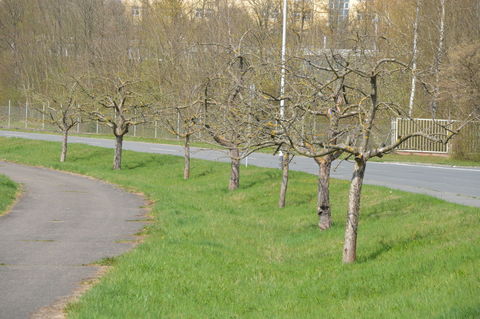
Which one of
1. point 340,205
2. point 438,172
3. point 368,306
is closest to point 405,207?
point 340,205

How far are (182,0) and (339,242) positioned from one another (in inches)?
1798

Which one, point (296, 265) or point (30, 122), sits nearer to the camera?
point (296, 265)

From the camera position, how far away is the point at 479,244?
1074cm

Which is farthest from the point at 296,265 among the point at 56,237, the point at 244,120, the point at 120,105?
the point at 120,105

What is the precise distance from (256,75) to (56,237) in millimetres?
5374

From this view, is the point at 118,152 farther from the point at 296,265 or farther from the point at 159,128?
the point at 296,265

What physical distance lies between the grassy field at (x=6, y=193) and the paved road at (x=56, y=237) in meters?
0.29

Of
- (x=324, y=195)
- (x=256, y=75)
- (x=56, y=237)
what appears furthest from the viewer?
(x=256, y=75)

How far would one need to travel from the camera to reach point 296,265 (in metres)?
13.2

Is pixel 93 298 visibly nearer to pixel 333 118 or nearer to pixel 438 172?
pixel 333 118

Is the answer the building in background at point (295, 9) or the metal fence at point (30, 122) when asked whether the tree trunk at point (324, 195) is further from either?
the metal fence at point (30, 122)

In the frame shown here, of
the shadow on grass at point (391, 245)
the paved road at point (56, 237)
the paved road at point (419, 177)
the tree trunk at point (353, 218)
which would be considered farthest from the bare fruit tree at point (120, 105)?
the tree trunk at point (353, 218)

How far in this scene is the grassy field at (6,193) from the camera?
19797 mm

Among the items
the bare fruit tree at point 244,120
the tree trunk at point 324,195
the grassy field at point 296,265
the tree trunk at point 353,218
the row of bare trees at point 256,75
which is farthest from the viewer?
the tree trunk at point 324,195
